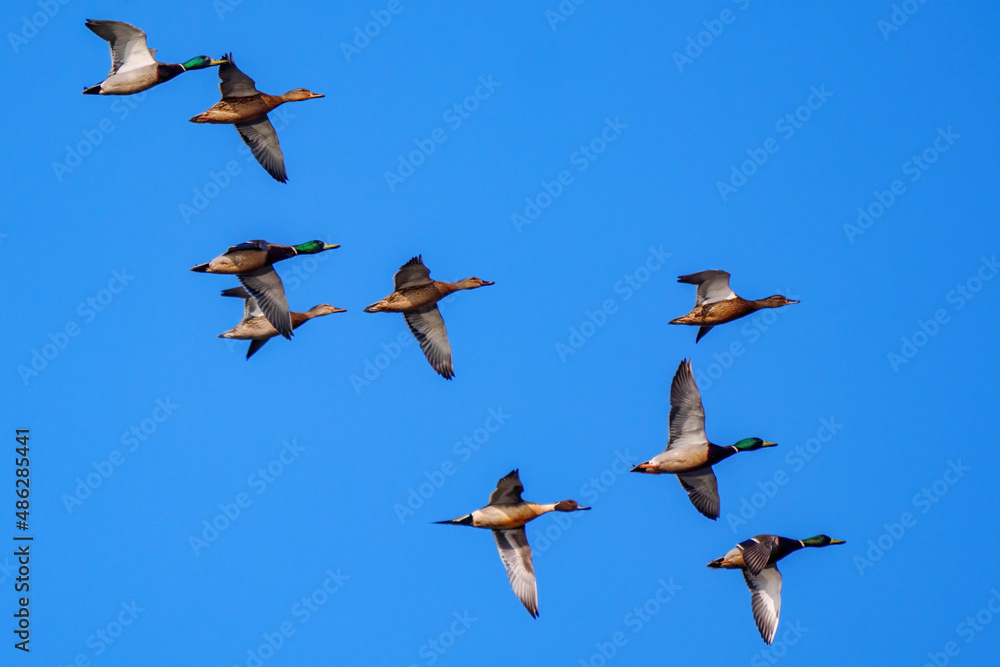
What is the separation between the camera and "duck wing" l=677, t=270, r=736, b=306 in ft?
96.6

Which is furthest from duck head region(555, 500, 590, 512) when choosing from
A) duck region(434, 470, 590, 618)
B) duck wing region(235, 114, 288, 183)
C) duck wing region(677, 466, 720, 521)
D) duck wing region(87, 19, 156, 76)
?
duck wing region(87, 19, 156, 76)

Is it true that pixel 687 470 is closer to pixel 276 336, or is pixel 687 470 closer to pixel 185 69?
pixel 276 336

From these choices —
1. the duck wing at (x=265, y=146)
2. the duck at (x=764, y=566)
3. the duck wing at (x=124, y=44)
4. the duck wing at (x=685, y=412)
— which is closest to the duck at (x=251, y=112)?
the duck wing at (x=265, y=146)

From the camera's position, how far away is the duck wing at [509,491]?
2756 cm

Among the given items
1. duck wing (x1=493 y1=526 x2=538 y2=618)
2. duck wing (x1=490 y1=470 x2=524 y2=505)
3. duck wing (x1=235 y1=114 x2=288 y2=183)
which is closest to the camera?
duck wing (x1=490 y1=470 x2=524 y2=505)

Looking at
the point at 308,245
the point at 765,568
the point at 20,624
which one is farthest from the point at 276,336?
the point at 765,568

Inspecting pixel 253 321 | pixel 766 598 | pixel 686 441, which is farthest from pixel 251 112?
pixel 766 598

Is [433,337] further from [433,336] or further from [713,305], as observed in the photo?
[713,305]

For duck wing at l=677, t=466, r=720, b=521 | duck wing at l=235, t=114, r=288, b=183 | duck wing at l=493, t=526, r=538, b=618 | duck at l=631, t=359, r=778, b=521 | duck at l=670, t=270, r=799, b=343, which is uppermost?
duck wing at l=235, t=114, r=288, b=183

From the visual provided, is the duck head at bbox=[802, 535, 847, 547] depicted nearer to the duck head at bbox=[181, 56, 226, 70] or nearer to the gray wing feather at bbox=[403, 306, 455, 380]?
the gray wing feather at bbox=[403, 306, 455, 380]

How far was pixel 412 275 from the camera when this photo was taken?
2973 cm

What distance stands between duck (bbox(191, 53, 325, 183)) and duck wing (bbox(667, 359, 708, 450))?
31.2 ft

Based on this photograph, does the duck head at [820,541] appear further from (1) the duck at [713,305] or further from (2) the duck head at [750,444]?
(1) the duck at [713,305]

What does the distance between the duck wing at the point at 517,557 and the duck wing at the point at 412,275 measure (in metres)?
5.38
